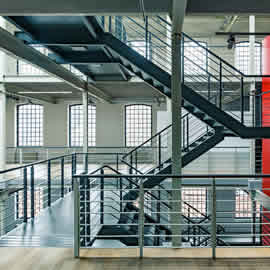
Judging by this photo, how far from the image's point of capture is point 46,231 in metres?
3.56

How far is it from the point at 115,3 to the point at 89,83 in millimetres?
4268

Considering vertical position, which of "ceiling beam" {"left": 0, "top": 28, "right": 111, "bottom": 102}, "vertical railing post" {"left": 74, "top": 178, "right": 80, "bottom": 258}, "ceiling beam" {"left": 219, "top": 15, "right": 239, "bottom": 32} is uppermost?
"ceiling beam" {"left": 219, "top": 15, "right": 239, "bottom": 32}

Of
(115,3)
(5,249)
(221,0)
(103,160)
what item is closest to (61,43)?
(115,3)

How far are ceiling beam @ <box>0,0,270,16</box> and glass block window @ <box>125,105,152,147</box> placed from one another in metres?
7.64

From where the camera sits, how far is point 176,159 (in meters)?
3.08

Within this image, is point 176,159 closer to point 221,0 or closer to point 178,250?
point 178,250

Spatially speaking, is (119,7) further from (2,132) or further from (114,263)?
(2,132)

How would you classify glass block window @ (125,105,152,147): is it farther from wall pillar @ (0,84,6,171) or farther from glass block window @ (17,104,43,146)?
wall pillar @ (0,84,6,171)

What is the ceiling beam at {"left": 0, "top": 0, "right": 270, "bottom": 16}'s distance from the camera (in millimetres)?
2906

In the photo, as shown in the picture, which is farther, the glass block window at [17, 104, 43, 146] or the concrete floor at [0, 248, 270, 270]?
the glass block window at [17, 104, 43, 146]

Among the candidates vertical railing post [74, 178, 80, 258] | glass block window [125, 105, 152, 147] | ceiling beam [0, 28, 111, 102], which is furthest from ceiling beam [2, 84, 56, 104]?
vertical railing post [74, 178, 80, 258]

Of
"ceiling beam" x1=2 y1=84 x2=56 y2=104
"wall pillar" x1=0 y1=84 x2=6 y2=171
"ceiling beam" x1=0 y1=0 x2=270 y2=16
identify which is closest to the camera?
"ceiling beam" x1=0 y1=0 x2=270 y2=16

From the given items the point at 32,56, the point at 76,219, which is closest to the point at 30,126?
the point at 32,56

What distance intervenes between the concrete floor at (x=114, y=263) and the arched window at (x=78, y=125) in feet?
26.4
